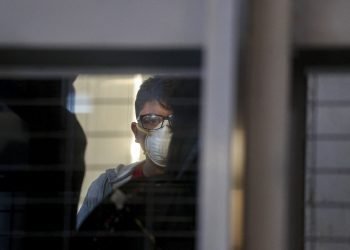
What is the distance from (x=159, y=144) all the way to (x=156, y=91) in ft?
0.34

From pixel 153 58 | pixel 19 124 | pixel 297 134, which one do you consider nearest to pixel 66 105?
pixel 19 124

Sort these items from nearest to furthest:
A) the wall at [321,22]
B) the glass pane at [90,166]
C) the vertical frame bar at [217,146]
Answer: the vertical frame bar at [217,146] < the wall at [321,22] < the glass pane at [90,166]

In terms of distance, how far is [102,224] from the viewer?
1.26 meters

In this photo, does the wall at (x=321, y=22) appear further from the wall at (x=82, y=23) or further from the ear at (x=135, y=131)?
the ear at (x=135, y=131)

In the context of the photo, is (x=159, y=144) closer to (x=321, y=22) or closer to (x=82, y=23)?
(x=82, y=23)

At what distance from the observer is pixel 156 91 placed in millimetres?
1229

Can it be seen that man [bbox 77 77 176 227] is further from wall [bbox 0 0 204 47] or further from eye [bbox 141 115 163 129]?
wall [bbox 0 0 204 47]

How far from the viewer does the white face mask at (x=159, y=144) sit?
1.24 meters

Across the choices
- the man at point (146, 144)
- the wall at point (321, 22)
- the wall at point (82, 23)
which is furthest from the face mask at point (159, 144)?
the wall at point (321, 22)

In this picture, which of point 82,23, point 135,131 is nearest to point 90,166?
point 135,131

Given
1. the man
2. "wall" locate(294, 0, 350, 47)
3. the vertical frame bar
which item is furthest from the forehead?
the vertical frame bar

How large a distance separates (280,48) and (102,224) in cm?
52

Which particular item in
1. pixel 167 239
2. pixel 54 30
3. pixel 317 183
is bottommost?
pixel 167 239

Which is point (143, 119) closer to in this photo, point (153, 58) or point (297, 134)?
point (153, 58)
